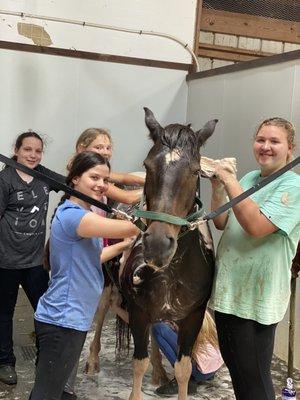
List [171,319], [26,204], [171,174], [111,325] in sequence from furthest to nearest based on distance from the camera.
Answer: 1. [111,325]
2. [26,204]
3. [171,319]
4. [171,174]

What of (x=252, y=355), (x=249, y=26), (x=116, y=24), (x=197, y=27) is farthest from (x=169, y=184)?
(x=249, y=26)

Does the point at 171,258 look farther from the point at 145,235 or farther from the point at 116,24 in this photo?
the point at 116,24

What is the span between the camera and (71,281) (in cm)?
162

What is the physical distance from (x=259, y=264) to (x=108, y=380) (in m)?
1.50

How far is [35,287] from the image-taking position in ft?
8.41

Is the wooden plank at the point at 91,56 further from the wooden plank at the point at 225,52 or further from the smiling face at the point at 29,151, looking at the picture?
the smiling face at the point at 29,151

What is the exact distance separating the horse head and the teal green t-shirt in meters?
0.23

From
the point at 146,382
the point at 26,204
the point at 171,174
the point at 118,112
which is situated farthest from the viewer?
the point at 118,112

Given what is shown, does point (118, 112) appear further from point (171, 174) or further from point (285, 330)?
point (171, 174)

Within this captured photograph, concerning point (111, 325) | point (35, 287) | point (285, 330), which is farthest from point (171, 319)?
point (111, 325)

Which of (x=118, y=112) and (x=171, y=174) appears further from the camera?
(x=118, y=112)

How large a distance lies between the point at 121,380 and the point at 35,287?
0.71m

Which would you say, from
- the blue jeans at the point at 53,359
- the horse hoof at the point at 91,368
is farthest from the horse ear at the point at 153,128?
the horse hoof at the point at 91,368

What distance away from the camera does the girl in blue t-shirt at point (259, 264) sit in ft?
4.91
